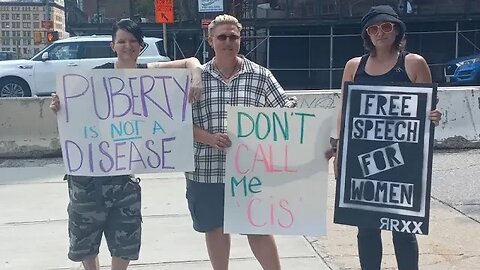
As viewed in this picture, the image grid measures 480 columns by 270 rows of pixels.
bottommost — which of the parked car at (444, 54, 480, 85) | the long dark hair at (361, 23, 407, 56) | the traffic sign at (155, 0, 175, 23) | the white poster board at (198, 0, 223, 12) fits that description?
the parked car at (444, 54, 480, 85)

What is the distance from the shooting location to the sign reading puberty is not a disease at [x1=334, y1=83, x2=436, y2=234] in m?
3.86

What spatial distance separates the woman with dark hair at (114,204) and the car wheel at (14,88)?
43.6 ft

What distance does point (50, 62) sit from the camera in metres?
16.5

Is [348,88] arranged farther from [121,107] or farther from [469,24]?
[469,24]

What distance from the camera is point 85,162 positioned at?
4.00 m

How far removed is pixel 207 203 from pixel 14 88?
1384cm

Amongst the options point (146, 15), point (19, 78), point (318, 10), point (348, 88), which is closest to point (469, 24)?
point (318, 10)

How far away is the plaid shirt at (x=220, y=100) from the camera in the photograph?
3908 mm

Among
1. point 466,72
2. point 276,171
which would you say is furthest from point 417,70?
point 466,72

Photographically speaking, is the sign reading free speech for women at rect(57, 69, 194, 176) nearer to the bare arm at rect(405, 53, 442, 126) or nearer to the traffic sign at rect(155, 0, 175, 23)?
the bare arm at rect(405, 53, 442, 126)

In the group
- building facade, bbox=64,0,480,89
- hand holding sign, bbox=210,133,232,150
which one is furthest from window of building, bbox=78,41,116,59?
hand holding sign, bbox=210,133,232,150

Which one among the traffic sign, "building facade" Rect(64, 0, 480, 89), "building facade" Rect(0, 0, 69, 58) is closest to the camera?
the traffic sign

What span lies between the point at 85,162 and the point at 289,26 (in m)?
20.8

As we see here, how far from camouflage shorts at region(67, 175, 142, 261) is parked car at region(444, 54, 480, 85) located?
48.6 feet
